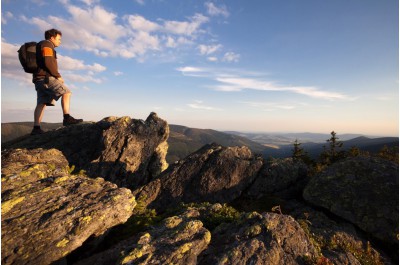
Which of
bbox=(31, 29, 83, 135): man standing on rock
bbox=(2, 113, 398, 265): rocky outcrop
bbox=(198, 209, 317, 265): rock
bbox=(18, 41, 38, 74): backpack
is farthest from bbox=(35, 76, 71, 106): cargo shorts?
bbox=(198, 209, 317, 265): rock

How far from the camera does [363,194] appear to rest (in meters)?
15.1

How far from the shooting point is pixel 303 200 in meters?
17.3

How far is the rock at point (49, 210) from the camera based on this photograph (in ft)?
25.1

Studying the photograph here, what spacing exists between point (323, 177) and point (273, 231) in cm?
927

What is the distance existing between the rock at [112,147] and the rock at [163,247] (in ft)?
37.7

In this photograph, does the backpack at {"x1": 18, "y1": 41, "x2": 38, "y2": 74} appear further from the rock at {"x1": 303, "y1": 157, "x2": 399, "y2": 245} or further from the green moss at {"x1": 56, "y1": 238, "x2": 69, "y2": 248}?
the rock at {"x1": 303, "y1": 157, "x2": 399, "y2": 245}

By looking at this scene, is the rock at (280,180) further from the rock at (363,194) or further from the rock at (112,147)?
the rock at (112,147)

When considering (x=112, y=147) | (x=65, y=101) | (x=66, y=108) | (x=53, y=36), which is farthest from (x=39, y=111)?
(x=112, y=147)

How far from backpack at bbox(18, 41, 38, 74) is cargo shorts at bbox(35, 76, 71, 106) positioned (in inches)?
37.4

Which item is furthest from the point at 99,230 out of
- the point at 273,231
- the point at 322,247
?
the point at 322,247

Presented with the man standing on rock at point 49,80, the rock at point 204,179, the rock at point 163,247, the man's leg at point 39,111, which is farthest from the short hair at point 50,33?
the rock at point 163,247

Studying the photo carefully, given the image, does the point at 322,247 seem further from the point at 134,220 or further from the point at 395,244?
the point at 134,220

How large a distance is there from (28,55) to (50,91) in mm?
1973

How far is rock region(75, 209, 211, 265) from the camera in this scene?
7547mm
